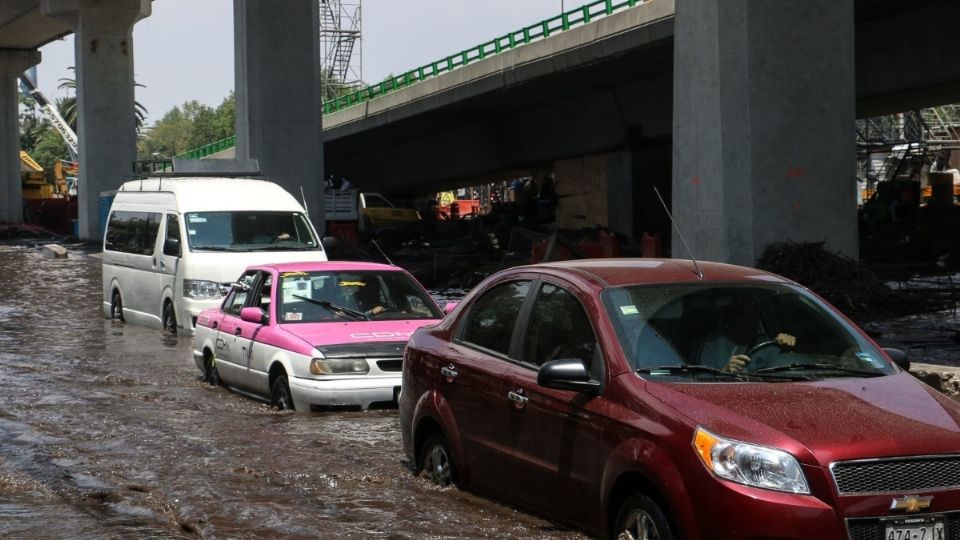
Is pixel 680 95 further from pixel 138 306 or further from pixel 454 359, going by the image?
pixel 454 359

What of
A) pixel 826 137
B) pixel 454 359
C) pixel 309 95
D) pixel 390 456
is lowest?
pixel 390 456

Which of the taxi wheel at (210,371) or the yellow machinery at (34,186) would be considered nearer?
the taxi wheel at (210,371)

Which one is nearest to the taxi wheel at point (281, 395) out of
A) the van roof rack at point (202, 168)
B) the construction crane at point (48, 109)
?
the van roof rack at point (202, 168)

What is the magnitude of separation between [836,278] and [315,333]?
8.41 metres

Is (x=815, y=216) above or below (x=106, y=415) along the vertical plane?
above

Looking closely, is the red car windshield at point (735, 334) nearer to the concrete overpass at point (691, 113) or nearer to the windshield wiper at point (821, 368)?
the windshield wiper at point (821, 368)

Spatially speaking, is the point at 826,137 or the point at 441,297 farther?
the point at 441,297

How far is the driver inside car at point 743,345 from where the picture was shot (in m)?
6.79

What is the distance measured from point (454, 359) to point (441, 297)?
681 inches

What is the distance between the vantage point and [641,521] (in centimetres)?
616

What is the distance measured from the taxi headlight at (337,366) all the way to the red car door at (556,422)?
4.55m

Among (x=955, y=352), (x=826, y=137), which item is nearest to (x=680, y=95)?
(x=826, y=137)

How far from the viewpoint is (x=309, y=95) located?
34188 mm

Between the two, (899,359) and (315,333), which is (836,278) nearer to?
(315,333)
